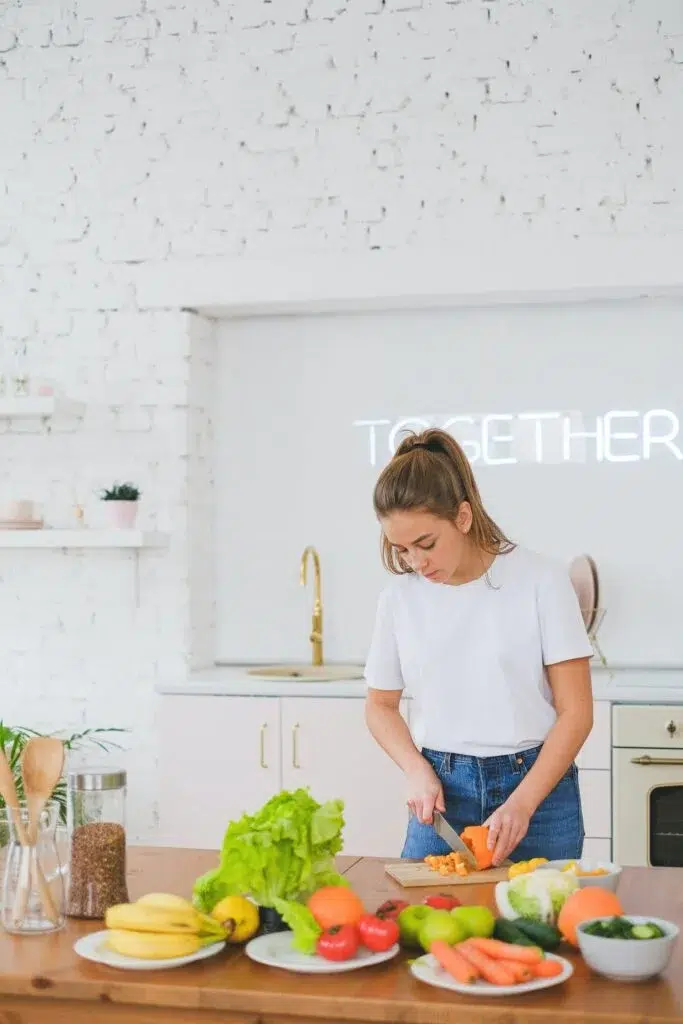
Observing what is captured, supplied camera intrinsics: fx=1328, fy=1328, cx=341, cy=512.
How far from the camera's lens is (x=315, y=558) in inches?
190

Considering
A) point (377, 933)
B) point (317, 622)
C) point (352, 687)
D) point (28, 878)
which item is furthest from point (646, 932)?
point (317, 622)

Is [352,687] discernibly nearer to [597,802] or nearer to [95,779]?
[597,802]

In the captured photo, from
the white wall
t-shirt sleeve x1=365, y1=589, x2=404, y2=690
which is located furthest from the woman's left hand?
the white wall

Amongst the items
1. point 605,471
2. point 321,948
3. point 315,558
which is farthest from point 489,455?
point 321,948

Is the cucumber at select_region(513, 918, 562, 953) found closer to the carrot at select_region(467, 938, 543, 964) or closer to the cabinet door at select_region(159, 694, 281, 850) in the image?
the carrot at select_region(467, 938, 543, 964)

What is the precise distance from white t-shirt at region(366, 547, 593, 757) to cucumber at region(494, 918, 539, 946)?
68 cm

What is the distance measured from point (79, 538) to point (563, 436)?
175cm

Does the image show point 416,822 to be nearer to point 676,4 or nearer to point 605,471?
point 605,471

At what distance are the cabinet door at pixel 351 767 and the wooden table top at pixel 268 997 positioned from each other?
2333 millimetres

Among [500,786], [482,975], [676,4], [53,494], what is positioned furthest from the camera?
[53,494]

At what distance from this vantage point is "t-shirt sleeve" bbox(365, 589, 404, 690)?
2.71 metres

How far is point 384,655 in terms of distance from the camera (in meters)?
2.71

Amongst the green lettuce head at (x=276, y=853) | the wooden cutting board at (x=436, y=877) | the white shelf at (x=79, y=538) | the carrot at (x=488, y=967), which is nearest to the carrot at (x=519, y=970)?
the carrot at (x=488, y=967)

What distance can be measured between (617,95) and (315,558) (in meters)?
1.93
